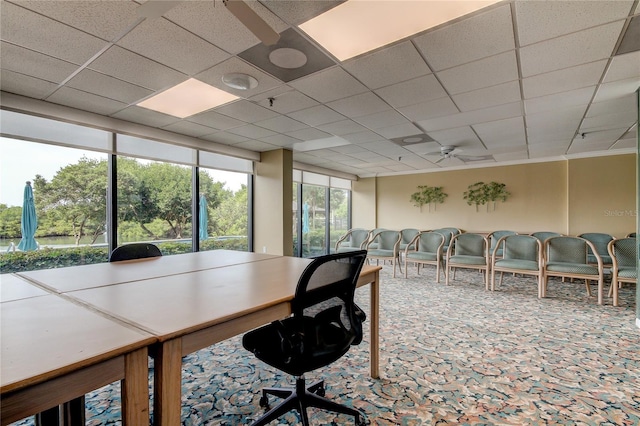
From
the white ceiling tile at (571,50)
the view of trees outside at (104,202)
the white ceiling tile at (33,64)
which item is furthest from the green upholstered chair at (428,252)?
the white ceiling tile at (33,64)

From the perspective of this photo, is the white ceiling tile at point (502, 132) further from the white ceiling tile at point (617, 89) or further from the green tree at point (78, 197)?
the green tree at point (78, 197)

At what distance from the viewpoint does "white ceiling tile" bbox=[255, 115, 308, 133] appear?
4016mm

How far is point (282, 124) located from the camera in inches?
167

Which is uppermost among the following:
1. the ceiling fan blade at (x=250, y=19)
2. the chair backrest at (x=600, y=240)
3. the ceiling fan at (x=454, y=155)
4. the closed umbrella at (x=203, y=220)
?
the ceiling fan at (x=454, y=155)

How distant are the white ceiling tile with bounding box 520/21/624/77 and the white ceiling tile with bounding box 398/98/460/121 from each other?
0.87 meters

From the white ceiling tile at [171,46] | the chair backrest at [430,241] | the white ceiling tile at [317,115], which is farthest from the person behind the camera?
the chair backrest at [430,241]

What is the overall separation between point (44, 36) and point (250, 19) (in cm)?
184

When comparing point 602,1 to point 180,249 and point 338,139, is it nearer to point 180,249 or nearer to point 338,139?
point 338,139

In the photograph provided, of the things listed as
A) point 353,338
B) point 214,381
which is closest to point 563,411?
point 353,338

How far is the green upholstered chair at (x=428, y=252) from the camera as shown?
5426 mm

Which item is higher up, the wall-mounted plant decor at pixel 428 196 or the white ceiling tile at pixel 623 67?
the white ceiling tile at pixel 623 67

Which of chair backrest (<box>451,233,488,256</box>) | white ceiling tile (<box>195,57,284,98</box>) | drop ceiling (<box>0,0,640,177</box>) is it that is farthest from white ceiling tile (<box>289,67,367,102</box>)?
chair backrest (<box>451,233,488,256</box>)

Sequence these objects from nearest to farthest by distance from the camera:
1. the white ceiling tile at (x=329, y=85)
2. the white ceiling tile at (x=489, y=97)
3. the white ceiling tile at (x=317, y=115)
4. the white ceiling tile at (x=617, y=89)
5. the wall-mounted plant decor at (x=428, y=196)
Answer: the white ceiling tile at (x=329, y=85) → the white ceiling tile at (x=617, y=89) → the white ceiling tile at (x=489, y=97) → the white ceiling tile at (x=317, y=115) → the wall-mounted plant decor at (x=428, y=196)

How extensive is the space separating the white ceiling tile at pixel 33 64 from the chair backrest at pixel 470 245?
597 cm
